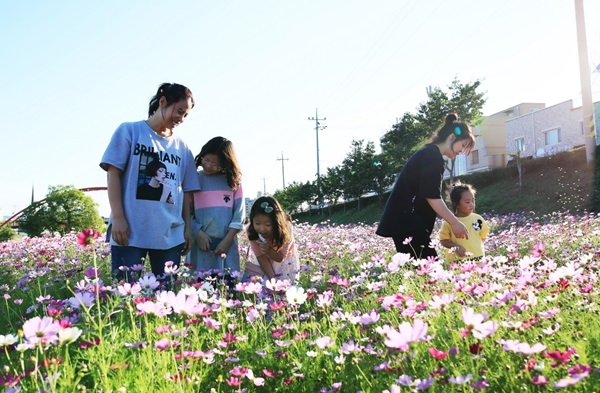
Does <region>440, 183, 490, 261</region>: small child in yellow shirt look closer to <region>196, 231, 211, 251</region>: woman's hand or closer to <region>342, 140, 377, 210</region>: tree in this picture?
<region>196, 231, 211, 251</region>: woman's hand

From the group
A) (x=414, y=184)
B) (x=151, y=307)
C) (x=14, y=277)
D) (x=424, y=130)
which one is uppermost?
(x=424, y=130)

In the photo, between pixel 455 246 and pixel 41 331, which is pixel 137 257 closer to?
pixel 41 331

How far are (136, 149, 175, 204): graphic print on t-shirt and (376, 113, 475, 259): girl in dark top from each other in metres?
1.50

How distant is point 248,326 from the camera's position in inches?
114

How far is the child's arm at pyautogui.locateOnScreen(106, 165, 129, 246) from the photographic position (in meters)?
3.21

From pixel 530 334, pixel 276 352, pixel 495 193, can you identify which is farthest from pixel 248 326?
pixel 495 193

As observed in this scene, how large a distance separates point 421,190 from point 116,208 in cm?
198

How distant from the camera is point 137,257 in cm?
335

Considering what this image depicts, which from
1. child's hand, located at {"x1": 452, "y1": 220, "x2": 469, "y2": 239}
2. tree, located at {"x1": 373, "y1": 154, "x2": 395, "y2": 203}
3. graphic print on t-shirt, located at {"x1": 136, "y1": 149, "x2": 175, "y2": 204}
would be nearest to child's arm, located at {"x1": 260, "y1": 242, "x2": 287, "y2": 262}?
graphic print on t-shirt, located at {"x1": 136, "y1": 149, "x2": 175, "y2": 204}

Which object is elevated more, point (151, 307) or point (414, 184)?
point (414, 184)

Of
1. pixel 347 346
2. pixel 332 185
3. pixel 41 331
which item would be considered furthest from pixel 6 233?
pixel 332 185

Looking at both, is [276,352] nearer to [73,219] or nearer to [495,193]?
[73,219]

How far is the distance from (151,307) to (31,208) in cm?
1606

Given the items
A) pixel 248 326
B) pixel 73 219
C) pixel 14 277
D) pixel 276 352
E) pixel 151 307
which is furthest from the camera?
pixel 73 219
